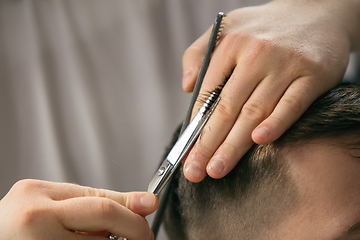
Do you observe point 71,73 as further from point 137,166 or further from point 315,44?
point 315,44

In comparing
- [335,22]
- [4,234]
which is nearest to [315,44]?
[335,22]

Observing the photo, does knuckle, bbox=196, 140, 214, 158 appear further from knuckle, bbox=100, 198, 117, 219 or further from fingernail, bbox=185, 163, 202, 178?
knuckle, bbox=100, 198, 117, 219

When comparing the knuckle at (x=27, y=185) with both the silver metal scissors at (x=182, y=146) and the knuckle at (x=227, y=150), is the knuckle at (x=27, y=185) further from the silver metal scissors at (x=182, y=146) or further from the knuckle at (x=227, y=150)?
the knuckle at (x=227, y=150)

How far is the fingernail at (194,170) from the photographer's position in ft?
1.58

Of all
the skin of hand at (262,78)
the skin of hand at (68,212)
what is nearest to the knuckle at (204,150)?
the skin of hand at (262,78)

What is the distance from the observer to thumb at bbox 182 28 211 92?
0.66 m

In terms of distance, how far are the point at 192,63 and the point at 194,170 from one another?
31 cm

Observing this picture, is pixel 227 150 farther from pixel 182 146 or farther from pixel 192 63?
pixel 192 63

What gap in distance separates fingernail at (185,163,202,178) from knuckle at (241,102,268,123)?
136mm

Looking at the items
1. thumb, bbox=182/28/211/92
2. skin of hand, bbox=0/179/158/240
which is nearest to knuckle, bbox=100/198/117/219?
skin of hand, bbox=0/179/158/240

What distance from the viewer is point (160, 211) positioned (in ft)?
2.37

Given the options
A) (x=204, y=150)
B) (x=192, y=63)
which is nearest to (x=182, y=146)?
(x=204, y=150)

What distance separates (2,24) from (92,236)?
2.72ft

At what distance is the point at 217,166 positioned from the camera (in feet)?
1.57
